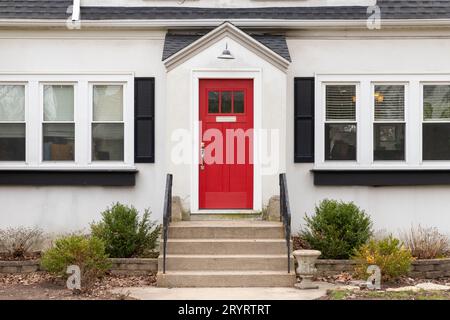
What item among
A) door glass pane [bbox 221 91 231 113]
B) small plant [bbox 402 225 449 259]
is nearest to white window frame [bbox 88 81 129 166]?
door glass pane [bbox 221 91 231 113]

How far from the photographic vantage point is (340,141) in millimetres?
15180

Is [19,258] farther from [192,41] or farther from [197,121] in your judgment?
[192,41]

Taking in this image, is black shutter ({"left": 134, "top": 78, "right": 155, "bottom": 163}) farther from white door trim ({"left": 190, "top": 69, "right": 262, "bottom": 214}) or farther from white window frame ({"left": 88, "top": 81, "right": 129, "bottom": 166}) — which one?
white door trim ({"left": 190, "top": 69, "right": 262, "bottom": 214})

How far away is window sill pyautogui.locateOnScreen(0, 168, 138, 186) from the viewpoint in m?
14.8

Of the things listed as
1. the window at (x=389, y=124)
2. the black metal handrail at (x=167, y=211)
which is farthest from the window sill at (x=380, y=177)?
the black metal handrail at (x=167, y=211)

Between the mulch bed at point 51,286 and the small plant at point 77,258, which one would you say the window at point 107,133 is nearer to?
the mulch bed at point 51,286

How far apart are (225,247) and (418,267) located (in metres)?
3.26

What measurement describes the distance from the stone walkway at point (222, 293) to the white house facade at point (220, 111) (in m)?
2.75

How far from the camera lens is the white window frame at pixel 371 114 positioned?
1509cm

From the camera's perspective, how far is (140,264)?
13305 mm

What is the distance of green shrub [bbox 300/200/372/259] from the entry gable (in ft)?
9.19

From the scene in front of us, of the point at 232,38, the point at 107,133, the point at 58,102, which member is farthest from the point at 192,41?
the point at 58,102
